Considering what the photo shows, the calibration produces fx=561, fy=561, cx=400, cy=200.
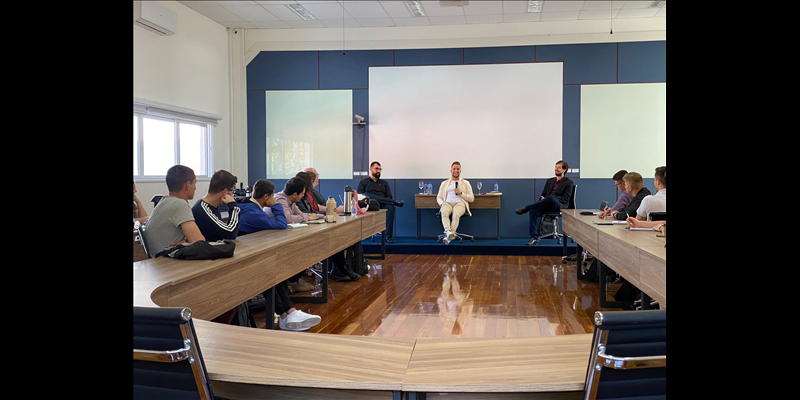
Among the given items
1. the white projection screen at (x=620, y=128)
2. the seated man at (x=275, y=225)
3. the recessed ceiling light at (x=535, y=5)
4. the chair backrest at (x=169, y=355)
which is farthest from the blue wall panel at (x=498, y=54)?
the chair backrest at (x=169, y=355)

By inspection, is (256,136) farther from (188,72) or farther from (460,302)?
(460,302)

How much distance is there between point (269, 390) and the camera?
58.5 inches

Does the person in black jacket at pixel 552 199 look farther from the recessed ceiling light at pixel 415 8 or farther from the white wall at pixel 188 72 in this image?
the white wall at pixel 188 72

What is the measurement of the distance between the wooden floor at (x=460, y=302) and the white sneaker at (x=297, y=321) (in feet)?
0.26

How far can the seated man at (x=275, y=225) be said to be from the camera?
12.9 feet

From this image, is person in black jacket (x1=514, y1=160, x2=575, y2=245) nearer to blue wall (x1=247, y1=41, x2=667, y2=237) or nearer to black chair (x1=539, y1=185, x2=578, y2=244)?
black chair (x1=539, y1=185, x2=578, y2=244)

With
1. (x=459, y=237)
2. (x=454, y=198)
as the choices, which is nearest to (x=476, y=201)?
(x=454, y=198)

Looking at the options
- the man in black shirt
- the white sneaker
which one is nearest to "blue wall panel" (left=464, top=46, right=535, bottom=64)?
the man in black shirt

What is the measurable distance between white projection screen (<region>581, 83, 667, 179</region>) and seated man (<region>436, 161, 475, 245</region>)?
202cm

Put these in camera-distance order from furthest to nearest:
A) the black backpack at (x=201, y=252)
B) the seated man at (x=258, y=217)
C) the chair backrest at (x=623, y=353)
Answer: the seated man at (x=258, y=217) → the black backpack at (x=201, y=252) → the chair backrest at (x=623, y=353)

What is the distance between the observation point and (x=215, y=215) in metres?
3.56

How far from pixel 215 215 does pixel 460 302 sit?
228 centimetres
